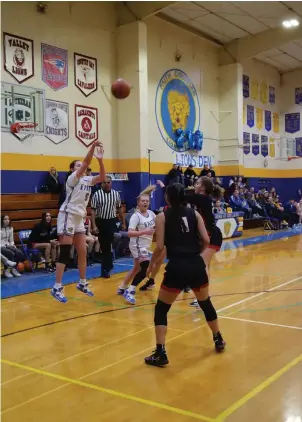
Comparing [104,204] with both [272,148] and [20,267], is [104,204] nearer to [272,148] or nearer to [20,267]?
[20,267]

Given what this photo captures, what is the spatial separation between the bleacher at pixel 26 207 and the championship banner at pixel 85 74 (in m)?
3.64

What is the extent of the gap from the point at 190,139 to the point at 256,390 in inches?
577

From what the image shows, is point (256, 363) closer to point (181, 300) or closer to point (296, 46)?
point (181, 300)

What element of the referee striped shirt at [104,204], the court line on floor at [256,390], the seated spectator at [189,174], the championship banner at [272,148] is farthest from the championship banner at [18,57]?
the championship banner at [272,148]

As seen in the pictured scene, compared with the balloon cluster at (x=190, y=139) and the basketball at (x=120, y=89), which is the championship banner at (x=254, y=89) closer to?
the balloon cluster at (x=190, y=139)

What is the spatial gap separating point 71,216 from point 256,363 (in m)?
3.22

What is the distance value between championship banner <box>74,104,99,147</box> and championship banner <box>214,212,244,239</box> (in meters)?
4.55

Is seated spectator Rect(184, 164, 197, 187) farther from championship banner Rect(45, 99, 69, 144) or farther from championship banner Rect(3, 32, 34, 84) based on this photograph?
championship banner Rect(3, 32, 34, 84)

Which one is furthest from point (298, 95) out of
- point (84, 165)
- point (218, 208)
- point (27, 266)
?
point (84, 165)

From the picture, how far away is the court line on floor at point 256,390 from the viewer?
3.23 meters

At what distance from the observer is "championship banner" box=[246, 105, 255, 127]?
21203mm

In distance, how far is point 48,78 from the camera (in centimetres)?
1280

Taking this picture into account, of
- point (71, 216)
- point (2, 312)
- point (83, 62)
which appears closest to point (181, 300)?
point (71, 216)

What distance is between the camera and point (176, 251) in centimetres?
418
